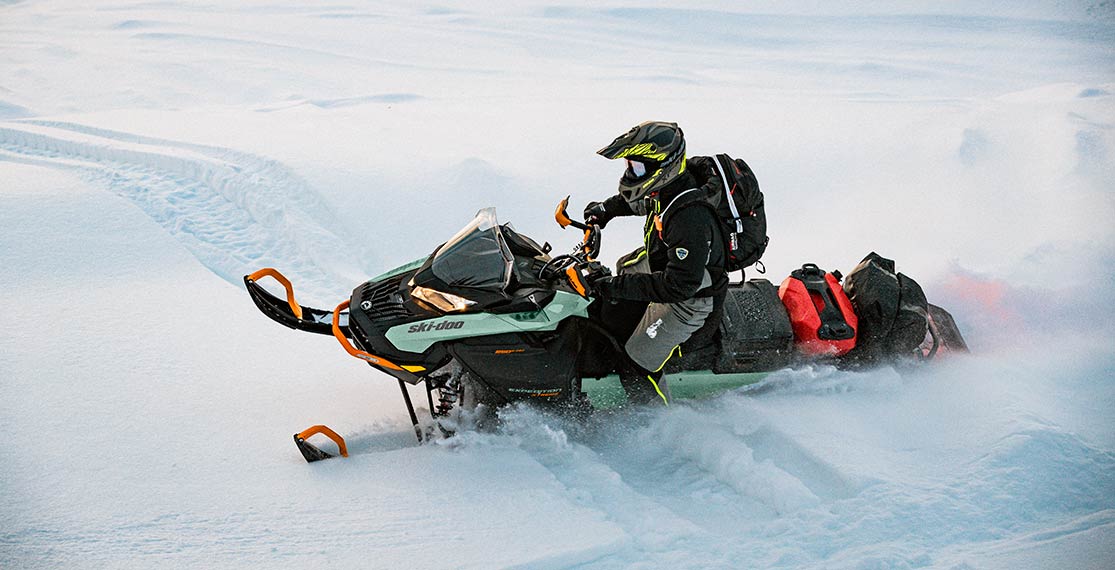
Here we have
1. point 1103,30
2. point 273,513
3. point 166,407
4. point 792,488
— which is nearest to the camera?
point 273,513

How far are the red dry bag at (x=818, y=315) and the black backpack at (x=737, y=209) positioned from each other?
73cm

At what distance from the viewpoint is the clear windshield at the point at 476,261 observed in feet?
11.9

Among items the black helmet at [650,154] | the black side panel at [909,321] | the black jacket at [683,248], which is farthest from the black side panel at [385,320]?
the black side panel at [909,321]

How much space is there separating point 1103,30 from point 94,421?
1429cm

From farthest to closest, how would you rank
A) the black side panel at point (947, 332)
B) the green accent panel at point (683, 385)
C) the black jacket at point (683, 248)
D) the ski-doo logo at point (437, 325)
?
the black side panel at point (947, 332)
the green accent panel at point (683, 385)
the ski-doo logo at point (437, 325)
the black jacket at point (683, 248)

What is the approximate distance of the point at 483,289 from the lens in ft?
11.9

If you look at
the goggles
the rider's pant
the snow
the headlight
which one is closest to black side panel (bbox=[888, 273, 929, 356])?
the snow

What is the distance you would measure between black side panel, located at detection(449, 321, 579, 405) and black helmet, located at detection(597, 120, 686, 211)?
2.48 ft

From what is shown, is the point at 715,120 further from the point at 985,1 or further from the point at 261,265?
the point at 985,1

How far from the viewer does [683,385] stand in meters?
4.14

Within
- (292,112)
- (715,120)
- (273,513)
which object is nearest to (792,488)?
(273,513)

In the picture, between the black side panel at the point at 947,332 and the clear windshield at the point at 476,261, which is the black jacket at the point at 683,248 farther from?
the black side panel at the point at 947,332

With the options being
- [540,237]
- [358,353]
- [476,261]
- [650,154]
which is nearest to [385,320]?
[358,353]

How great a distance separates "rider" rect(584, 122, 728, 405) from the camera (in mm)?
3463
